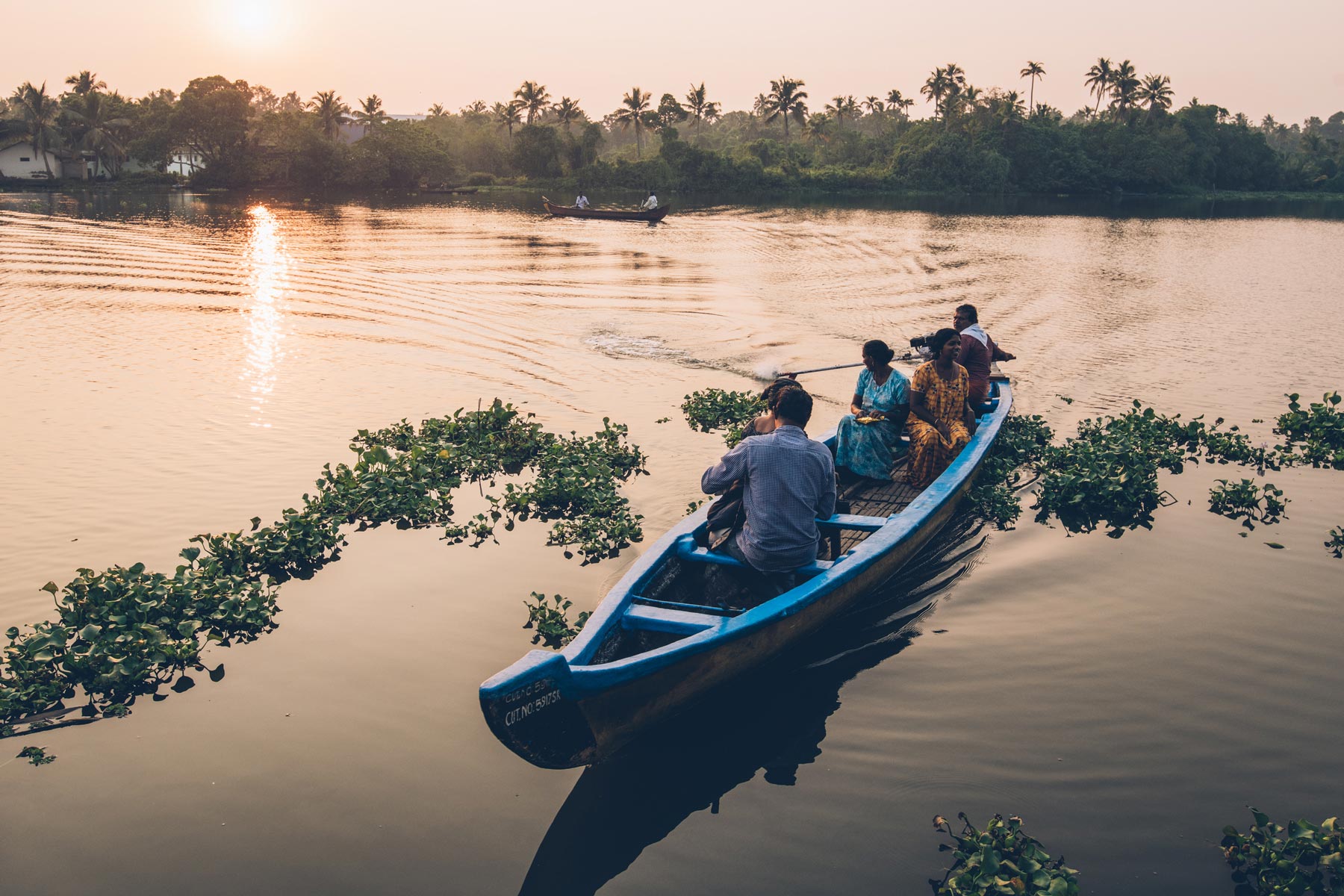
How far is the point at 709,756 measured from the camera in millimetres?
5777

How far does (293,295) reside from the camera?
22.3m

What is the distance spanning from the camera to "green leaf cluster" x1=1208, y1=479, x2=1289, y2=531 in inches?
378

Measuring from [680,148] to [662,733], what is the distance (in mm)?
75413

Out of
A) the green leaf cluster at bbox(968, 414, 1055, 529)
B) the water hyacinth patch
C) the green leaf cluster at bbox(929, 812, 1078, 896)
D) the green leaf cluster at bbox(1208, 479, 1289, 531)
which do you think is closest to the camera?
the green leaf cluster at bbox(929, 812, 1078, 896)

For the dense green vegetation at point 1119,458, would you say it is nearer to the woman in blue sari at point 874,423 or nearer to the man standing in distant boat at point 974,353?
A: the man standing in distant boat at point 974,353

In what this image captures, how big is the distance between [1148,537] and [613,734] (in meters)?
6.71

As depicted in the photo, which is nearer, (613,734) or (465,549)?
(613,734)

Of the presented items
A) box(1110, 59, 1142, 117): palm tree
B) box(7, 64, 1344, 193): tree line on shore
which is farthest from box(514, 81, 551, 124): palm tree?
box(1110, 59, 1142, 117): palm tree

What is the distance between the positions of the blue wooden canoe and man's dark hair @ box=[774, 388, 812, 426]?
4.00ft

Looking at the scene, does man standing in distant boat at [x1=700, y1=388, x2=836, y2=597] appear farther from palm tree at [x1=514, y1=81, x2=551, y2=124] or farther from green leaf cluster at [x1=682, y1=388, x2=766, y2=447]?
palm tree at [x1=514, y1=81, x2=551, y2=124]

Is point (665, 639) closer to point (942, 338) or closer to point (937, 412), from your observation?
point (937, 412)

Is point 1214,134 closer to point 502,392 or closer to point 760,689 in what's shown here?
point 502,392

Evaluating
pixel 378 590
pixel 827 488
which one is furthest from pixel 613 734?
pixel 378 590

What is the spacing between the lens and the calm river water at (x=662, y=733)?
16.4 feet
